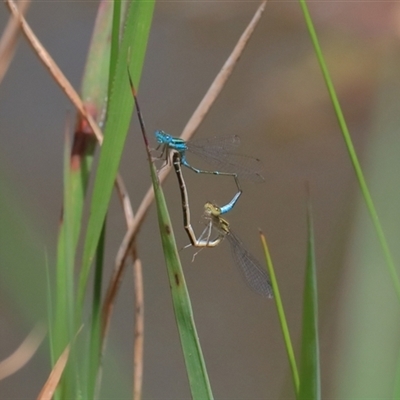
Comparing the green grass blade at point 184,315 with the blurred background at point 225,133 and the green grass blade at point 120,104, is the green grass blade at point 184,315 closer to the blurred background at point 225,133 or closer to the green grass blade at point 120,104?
the green grass blade at point 120,104

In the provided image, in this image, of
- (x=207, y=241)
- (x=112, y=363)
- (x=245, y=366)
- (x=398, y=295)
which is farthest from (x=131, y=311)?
(x=398, y=295)

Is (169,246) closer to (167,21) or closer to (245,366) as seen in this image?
(245,366)

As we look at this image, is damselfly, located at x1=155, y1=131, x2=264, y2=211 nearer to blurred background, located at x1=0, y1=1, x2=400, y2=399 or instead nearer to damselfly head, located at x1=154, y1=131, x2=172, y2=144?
damselfly head, located at x1=154, y1=131, x2=172, y2=144

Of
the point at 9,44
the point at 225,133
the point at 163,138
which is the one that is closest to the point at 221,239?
the point at 163,138

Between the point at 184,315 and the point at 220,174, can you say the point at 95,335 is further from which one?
the point at 220,174

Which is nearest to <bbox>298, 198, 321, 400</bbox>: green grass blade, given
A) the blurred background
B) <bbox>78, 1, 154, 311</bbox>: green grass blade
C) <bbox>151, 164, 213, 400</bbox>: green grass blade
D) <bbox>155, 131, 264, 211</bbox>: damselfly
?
<bbox>151, 164, 213, 400</bbox>: green grass blade

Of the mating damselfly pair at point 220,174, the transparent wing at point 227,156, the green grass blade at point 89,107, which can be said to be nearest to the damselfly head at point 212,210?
the mating damselfly pair at point 220,174
